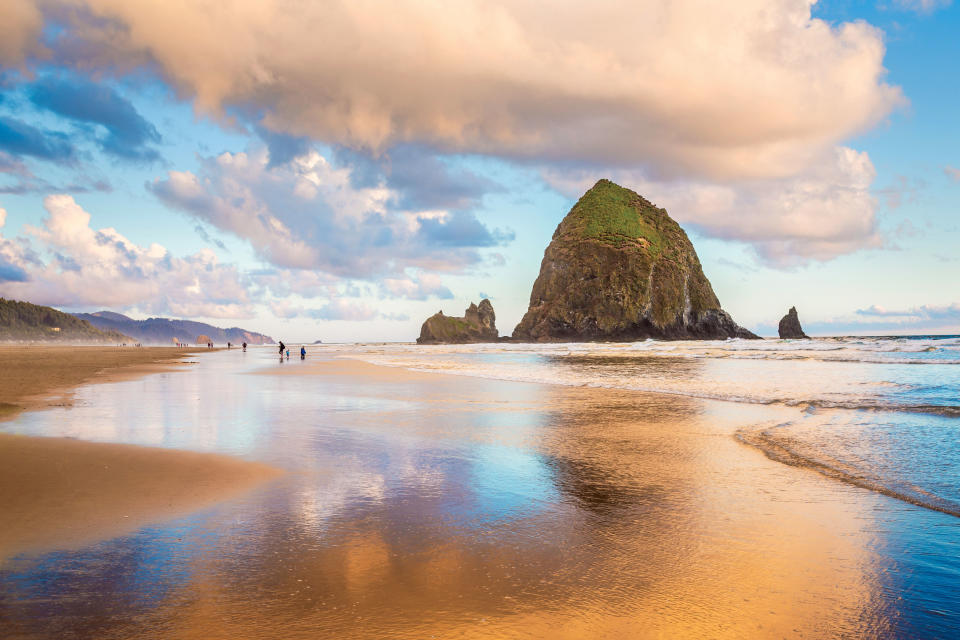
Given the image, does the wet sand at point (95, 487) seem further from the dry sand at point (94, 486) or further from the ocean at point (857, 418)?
the ocean at point (857, 418)

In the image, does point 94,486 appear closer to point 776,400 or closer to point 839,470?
point 839,470

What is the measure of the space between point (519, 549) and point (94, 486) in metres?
5.97

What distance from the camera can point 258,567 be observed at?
4520 millimetres

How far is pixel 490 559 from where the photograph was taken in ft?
15.6

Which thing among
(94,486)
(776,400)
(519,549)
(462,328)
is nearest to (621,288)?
(462,328)

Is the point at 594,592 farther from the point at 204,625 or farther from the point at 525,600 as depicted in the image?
the point at 204,625

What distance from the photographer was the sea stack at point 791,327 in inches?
4811

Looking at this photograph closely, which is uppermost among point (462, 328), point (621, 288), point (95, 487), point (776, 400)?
point (621, 288)

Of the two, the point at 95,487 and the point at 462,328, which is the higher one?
the point at 462,328

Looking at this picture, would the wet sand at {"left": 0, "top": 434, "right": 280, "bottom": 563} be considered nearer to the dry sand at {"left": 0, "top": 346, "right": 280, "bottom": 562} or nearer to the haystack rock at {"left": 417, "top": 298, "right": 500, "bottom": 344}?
the dry sand at {"left": 0, "top": 346, "right": 280, "bottom": 562}

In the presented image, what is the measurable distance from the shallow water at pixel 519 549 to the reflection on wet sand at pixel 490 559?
2cm

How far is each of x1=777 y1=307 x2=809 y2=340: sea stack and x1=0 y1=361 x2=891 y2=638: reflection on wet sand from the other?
431ft

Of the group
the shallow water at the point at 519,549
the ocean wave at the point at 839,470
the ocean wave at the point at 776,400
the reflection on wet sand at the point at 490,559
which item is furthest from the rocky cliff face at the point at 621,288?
the reflection on wet sand at the point at 490,559

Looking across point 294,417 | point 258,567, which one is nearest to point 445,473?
point 258,567
